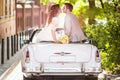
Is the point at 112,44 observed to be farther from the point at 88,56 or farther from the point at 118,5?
the point at 88,56

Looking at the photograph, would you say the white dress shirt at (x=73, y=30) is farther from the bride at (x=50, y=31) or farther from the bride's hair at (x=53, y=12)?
the bride's hair at (x=53, y=12)

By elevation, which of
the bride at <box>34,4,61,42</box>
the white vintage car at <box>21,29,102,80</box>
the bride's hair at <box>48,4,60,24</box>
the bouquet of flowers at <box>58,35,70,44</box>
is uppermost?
the bride's hair at <box>48,4,60,24</box>

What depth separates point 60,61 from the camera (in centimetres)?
1011

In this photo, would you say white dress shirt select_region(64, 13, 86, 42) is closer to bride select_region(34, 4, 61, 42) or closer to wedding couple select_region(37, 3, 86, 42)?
wedding couple select_region(37, 3, 86, 42)

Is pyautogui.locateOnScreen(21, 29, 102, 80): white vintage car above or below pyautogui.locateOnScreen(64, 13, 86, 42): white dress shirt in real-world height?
below

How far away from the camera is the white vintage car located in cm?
1009

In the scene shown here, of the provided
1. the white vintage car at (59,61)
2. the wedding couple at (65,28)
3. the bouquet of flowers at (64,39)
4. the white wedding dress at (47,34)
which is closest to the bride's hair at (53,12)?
the wedding couple at (65,28)

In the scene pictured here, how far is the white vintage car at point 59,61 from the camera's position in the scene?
10.1 m

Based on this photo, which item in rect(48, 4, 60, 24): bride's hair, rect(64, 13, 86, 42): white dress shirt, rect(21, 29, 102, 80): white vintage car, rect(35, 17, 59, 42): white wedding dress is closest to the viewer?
rect(21, 29, 102, 80): white vintage car

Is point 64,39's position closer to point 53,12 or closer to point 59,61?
point 59,61

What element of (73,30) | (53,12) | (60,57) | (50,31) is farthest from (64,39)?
(53,12)

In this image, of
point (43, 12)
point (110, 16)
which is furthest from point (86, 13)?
point (43, 12)

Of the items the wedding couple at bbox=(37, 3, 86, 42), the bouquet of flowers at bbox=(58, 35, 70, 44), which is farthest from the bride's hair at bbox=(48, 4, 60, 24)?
the bouquet of flowers at bbox=(58, 35, 70, 44)

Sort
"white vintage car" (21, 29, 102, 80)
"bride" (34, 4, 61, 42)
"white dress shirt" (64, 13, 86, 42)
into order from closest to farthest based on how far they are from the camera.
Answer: "white vintage car" (21, 29, 102, 80) → "bride" (34, 4, 61, 42) → "white dress shirt" (64, 13, 86, 42)
